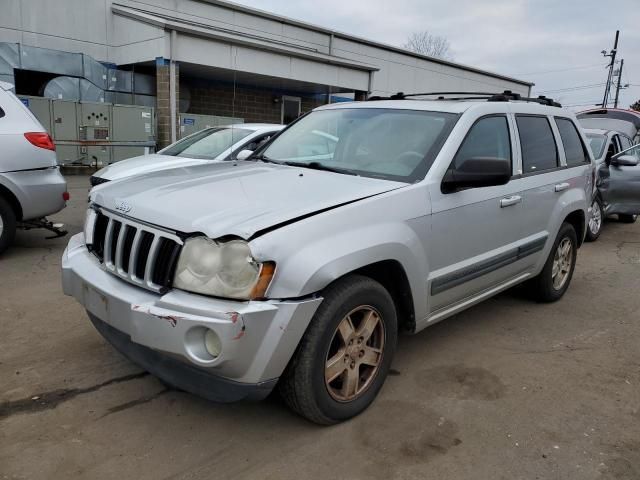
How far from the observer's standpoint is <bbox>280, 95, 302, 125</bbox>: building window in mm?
20706

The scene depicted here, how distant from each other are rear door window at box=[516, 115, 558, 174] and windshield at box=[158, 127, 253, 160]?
4385mm

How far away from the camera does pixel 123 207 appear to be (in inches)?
113

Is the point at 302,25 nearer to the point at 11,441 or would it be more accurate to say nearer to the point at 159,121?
the point at 159,121

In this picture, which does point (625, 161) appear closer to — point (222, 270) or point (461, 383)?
point (461, 383)

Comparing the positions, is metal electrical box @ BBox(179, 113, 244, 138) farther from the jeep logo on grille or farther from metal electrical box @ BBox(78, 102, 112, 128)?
the jeep logo on grille

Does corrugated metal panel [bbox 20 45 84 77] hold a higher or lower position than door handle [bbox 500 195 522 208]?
higher

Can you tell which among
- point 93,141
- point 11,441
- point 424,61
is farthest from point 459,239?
point 424,61

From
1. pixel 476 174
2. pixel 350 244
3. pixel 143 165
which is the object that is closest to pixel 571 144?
pixel 476 174

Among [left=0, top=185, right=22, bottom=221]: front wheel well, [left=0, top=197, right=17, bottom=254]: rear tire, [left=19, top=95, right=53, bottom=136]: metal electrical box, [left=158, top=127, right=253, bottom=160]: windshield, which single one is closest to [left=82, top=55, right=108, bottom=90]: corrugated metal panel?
[left=19, top=95, right=53, bottom=136]: metal electrical box

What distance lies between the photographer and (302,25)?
2038 centimetres

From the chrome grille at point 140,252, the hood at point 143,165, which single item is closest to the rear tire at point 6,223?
the hood at point 143,165

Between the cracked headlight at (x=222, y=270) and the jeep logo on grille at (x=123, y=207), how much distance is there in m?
0.54

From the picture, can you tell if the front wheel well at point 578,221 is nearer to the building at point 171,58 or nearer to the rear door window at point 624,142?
the rear door window at point 624,142

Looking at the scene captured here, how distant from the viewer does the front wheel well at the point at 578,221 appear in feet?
16.6
